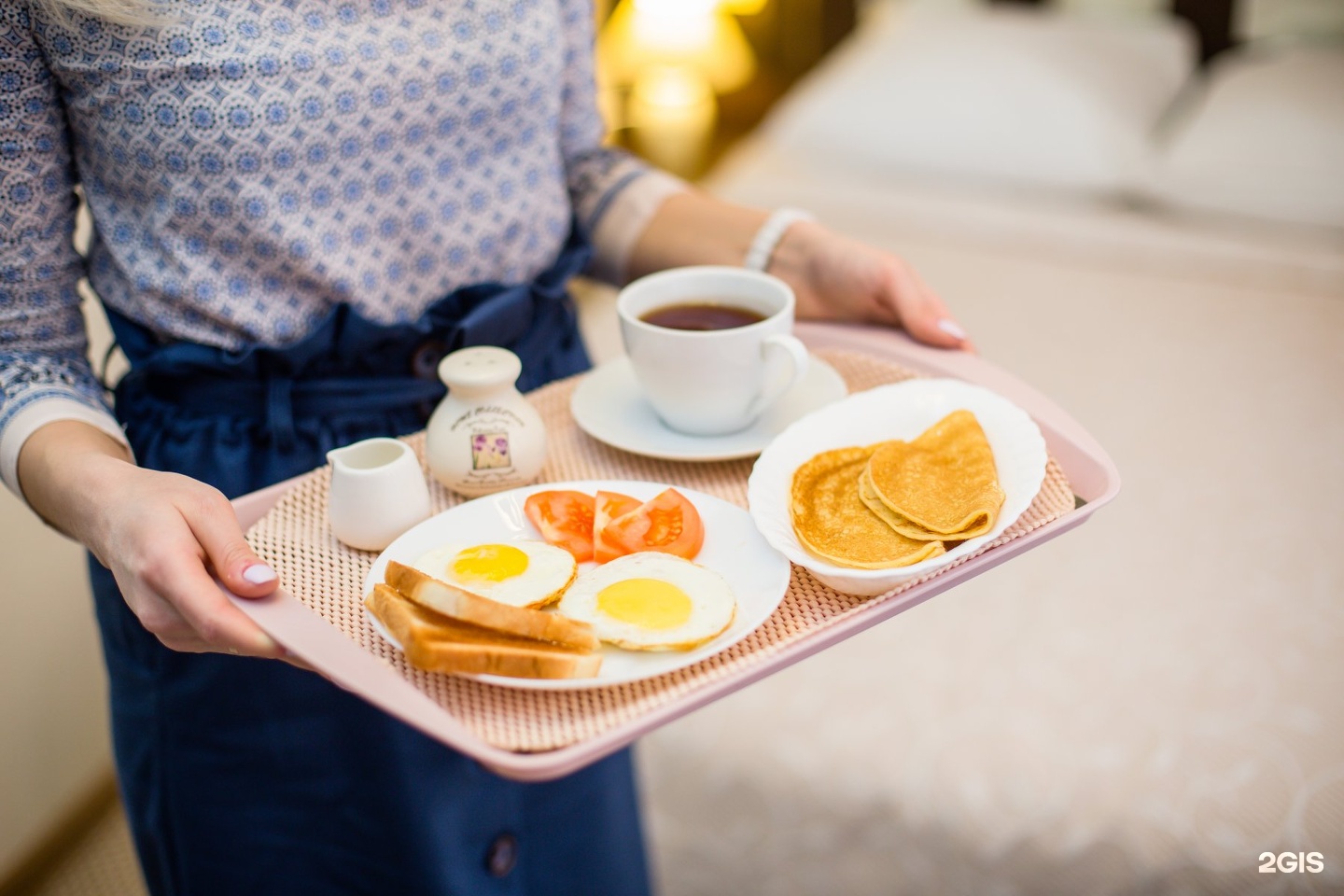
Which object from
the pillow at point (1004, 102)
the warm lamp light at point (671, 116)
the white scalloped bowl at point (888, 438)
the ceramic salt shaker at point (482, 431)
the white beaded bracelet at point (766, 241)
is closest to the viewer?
the white scalloped bowl at point (888, 438)

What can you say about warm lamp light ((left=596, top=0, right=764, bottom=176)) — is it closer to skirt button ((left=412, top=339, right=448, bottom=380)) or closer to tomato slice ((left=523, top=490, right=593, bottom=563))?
skirt button ((left=412, top=339, right=448, bottom=380))

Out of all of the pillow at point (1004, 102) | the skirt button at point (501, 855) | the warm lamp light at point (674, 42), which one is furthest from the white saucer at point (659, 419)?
the warm lamp light at point (674, 42)

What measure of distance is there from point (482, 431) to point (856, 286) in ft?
1.27

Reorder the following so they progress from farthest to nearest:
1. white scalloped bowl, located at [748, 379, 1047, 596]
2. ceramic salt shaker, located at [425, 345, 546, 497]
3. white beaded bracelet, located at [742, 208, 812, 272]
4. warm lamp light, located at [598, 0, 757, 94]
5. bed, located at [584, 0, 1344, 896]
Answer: warm lamp light, located at [598, 0, 757, 94] → bed, located at [584, 0, 1344, 896] → white beaded bracelet, located at [742, 208, 812, 272] → ceramic salt shaker, located at [425, 345, 546, 497] → white scalloped bowl, located at [748, 379, 1047, 596]

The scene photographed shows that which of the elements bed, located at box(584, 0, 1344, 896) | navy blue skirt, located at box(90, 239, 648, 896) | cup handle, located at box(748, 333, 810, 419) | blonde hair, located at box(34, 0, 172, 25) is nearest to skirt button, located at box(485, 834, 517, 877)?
navy blue skirt, located at box(90, 239, 648, 896)

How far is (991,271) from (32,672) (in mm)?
1881

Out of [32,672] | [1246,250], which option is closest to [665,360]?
[32,672]

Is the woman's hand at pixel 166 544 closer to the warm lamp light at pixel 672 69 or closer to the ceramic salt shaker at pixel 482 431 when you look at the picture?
the ceramic salt shaker at pixel 482 431

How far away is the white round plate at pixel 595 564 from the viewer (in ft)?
1.91

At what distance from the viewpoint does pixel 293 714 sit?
2.91 feet

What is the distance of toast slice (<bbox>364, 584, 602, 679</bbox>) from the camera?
57cm

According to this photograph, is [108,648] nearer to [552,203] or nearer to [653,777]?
[552,203]

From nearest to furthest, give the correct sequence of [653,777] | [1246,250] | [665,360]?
[665,360] → [653,777] → [1246,250]

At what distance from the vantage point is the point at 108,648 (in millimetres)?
912
